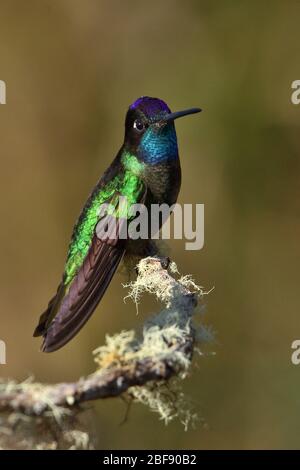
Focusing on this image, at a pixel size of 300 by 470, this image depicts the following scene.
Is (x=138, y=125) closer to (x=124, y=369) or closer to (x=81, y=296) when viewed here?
(x=81, y=296)

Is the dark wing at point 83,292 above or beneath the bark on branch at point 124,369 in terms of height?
above

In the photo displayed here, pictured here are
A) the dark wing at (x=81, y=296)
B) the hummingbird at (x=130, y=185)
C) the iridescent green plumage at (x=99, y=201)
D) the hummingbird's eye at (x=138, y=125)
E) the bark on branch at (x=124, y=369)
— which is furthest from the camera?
the hummingbird's eye at (x=138, y=125)

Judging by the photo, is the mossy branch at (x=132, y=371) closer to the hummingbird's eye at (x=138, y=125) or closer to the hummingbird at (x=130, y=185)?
the hummingbird at (x=130, y=185)

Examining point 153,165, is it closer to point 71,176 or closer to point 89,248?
point 89,248

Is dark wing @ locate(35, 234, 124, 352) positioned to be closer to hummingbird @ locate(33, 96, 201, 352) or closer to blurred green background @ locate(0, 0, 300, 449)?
hummingbird @ locate(33, 96, 201, 352)

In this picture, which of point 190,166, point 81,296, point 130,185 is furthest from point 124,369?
point 190,166

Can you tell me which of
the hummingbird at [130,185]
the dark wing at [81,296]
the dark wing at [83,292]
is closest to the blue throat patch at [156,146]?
the hummingbird at [130,185]

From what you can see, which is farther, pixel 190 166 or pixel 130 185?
pixel 190 166
